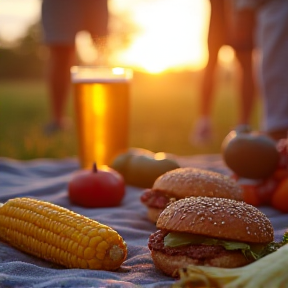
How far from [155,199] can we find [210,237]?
1028 millimetres

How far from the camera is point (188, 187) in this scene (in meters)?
3.02

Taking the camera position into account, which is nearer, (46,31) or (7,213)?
(7,213)

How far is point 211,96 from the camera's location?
8102mm

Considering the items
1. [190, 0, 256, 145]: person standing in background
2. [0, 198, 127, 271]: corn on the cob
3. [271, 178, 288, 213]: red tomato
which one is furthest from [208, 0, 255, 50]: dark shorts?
[0, 198, 127, 271]: corn on the cob

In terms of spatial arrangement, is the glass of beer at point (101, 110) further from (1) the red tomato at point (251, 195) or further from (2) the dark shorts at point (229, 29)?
(2) the dark shorts at point (229, 29)

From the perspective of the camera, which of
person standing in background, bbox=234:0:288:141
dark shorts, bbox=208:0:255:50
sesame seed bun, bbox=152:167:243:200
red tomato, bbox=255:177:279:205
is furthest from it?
dark shorts, bbox=208:0:255:50

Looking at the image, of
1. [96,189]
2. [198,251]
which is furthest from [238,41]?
[198,251]

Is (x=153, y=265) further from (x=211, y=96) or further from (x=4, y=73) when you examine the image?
(x=4, y=73)

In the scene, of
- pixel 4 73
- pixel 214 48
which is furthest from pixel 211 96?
pixel 4 73

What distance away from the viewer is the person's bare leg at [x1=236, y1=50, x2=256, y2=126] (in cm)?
736

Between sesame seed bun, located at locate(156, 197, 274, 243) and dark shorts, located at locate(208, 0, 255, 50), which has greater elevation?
dark shorts, located at locate(208, 0, 255, 50)

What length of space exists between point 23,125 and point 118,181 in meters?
6.97

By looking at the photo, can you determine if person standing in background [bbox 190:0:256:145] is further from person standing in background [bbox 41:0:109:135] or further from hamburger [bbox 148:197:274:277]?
hamburger [bbox 148:197:274:277]

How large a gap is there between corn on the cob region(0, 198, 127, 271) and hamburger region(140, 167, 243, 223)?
686 mm
